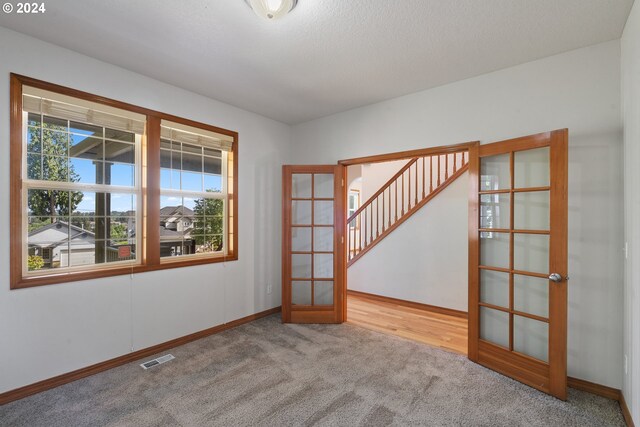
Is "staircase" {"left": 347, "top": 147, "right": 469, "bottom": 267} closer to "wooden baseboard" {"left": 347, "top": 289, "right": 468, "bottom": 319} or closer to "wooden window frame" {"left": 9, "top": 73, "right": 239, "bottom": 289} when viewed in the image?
"wooden baseboard" {"left": 347, "top": 289, "right": 468, "bottom": 319}

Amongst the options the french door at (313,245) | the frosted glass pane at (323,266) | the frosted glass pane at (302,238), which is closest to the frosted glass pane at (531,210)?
the french door at (313,245)

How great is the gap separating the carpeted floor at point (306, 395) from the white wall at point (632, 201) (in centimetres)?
40

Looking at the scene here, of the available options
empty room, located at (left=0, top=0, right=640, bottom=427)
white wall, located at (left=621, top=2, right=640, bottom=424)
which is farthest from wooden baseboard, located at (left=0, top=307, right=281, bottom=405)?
white wall, located at (left=621, top=2, right=640, bottom=424)

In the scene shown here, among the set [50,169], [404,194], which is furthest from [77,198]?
[404,194]

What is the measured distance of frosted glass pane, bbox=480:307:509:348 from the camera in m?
2.66

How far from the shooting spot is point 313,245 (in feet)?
13.2

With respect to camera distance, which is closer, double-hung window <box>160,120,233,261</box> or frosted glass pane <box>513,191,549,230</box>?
frosted glass pane <box>513,191,549,230</box>

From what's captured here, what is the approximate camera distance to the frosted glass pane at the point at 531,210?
244 centimetres

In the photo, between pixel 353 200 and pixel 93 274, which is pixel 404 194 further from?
pixel 93 274

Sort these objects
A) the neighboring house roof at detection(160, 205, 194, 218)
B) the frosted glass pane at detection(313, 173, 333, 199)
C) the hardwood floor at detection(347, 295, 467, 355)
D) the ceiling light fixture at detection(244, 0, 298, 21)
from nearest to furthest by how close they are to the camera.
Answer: the ceiling light fixture at detection(244, 0, 298, 21) → the neighboring house roof at detection(160, 205, 194, 218) → the hardwood floor at detection(347, 295, 467, 355) → the frosted glass pane at detection(313, 173, 333, 199)

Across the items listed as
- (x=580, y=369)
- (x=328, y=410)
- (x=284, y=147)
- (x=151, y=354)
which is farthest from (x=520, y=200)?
(x=151, y=354)

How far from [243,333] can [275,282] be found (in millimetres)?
944

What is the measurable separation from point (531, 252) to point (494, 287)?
1.51 feet

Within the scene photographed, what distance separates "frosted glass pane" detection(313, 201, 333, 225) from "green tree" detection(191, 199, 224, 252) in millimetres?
1225
